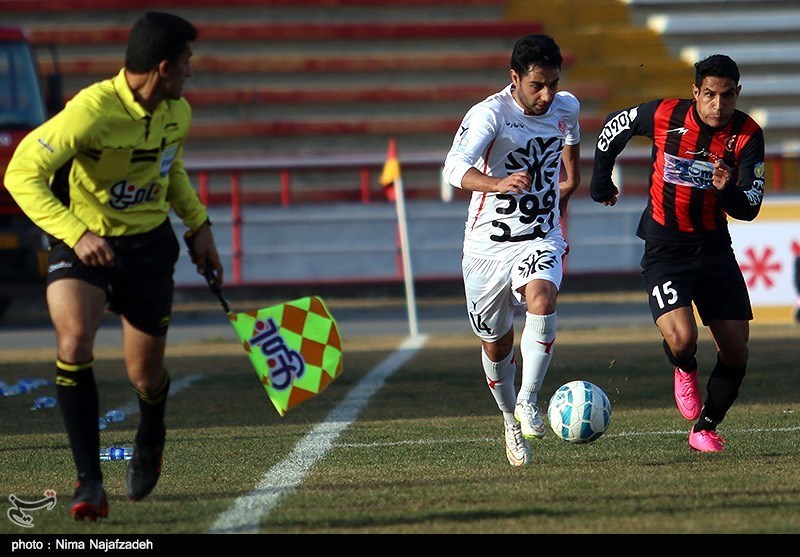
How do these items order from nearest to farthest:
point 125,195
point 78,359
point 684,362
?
point 78,359, point 125,195, point 684,362

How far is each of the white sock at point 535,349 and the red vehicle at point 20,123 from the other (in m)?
10.2

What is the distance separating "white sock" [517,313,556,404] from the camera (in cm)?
666

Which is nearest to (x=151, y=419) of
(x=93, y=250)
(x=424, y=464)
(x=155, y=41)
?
(x=93, y=250)

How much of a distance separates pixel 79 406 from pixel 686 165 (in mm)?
3395

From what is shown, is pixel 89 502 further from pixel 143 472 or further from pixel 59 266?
pixel 59 266

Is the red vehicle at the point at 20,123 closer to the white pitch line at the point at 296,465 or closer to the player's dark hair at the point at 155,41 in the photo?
the white pitch line at the point at 296,465

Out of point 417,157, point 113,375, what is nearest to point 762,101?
point 417,157

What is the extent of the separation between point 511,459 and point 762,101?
17.9 meters

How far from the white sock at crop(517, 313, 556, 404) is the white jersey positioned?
42cm

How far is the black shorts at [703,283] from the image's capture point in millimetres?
7074

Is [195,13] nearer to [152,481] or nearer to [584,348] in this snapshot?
[584,348]

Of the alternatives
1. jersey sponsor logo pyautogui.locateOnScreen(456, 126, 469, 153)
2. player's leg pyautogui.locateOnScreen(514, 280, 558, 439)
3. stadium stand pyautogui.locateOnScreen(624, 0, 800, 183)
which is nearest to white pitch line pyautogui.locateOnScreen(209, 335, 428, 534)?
player's leg pyautogui.locateOnScreen(514, 280, 558, 439)

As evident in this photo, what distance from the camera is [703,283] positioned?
23.4 feet

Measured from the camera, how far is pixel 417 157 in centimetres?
1986
